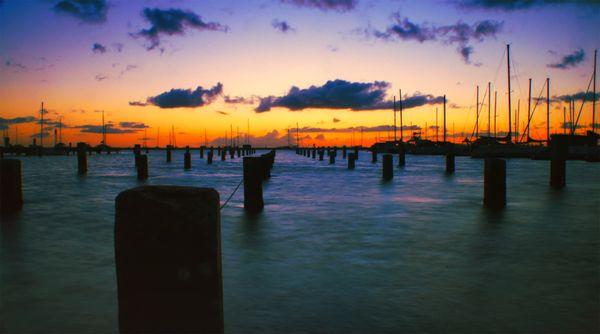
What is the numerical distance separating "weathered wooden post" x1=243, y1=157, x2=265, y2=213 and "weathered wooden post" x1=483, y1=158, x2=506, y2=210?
16.1ft

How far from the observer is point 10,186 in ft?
33.5

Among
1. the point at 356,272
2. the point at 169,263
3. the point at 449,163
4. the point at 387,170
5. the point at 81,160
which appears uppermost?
the point at 81,160

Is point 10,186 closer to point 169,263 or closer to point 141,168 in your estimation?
point 169,263

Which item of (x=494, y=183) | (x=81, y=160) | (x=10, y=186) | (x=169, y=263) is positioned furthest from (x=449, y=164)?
(x=169, y=263)

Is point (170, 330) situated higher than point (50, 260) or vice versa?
point (170, 330)

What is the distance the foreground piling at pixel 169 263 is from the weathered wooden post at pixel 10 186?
877 centimetres

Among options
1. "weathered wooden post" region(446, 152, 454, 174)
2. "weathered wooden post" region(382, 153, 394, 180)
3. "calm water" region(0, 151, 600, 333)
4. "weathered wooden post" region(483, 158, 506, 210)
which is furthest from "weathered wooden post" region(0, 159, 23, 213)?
"weathered wooden post" region(446, 152, 454, 174)

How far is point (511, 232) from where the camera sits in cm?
763

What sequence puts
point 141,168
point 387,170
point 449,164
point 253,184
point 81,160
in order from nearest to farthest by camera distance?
1. point 253,184
2. point 387,170
3. point 141,168
4. point 81,160
5. point 449,164

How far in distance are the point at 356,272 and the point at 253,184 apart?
5.43 meters

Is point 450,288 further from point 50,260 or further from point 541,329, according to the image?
point 50,260

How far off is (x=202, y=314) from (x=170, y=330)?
0.63 ft

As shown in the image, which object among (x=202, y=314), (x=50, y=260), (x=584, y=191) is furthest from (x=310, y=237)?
(x=584, y=191)

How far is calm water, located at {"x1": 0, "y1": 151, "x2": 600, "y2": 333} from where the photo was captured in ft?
12.0
